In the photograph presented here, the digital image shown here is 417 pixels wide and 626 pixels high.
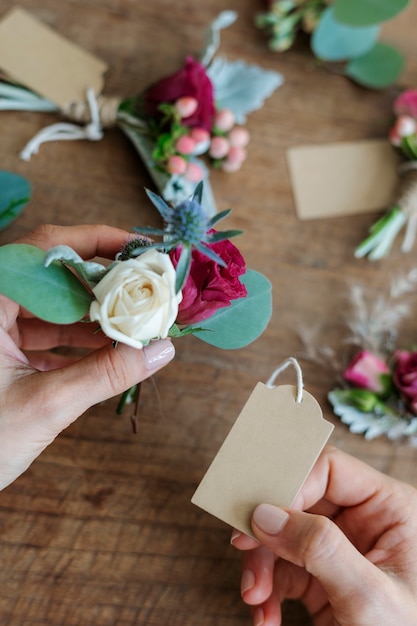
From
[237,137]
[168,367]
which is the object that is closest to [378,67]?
[237,137]

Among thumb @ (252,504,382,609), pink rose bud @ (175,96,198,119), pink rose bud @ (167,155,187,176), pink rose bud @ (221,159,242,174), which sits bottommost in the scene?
thumb @ (252,504,382,609)

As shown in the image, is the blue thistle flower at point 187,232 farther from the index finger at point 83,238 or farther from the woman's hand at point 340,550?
the woman's hand at point 340,550

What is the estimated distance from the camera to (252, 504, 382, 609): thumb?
2.22 feet

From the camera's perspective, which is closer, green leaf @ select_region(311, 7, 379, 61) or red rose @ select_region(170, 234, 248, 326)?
red rose @ select_region(170, 234, 248, 326)

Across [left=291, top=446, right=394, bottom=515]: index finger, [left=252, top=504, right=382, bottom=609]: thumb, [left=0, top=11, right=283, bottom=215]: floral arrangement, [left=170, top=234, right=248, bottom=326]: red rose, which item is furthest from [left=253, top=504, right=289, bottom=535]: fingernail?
[left=0, top=11, right=283, bottom=215]: floral arrangement

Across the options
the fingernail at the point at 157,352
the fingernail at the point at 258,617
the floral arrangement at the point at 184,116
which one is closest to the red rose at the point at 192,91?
the floral arrangement at the point at 184,116

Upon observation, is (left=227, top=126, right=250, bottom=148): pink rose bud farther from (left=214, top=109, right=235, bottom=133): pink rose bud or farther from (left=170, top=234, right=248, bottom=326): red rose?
(left=170, top=234, right=248, bottom=326): red rose

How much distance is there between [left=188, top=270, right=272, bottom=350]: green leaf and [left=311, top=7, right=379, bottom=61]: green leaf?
0.66 m

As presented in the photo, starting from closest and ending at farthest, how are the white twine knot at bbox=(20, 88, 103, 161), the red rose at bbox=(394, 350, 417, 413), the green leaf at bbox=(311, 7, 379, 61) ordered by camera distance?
the red rose at bbox=(394, 350, 417, 413) < the white twine knot at bbox=(20, 88, 103, 161) < the green leaf at bbox=(311, 7, 379, 61)

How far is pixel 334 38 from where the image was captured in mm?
1164

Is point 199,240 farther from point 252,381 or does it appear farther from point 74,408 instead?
point 252,381

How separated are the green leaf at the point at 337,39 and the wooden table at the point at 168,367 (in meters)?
0.05

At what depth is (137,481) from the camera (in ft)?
2.93

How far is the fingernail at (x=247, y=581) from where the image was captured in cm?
82
